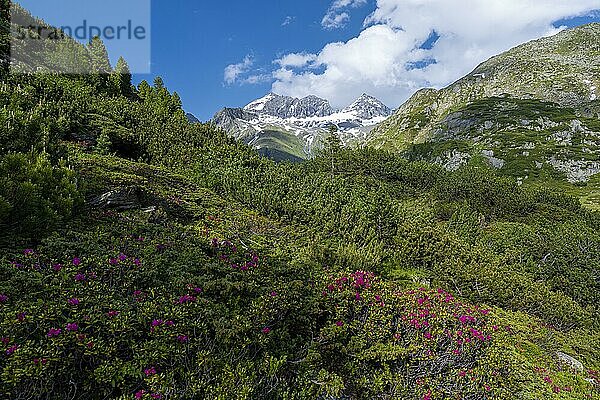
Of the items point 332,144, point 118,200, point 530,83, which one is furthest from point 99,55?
point 530,83

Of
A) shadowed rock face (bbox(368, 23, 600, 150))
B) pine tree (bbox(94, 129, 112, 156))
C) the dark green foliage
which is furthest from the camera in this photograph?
shadowed rock face (bbox(368, 23, 600, 150))

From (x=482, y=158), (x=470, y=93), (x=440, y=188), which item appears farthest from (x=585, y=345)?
(x=470, y=93)

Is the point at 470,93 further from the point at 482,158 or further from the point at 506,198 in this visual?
the point at 506,198

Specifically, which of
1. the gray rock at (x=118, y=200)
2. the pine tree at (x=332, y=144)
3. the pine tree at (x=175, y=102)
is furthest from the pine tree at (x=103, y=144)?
the pine tree at (x=332, y=144)

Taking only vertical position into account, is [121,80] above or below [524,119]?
below

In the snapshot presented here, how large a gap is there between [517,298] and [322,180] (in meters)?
19.9

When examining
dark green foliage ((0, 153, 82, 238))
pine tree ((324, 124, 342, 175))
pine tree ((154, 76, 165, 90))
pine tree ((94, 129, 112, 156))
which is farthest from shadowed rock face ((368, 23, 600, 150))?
dark green foliage ((0, 153, 82, 238))

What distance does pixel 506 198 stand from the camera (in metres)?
62.7

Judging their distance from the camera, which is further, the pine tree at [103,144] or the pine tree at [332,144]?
the pine tree at [332,144]

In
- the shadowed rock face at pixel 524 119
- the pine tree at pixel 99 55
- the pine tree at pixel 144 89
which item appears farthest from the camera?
the shadowed rock face at pixel 524 119

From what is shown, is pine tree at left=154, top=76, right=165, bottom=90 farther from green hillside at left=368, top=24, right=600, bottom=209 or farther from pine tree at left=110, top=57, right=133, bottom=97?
green hillside at left=368, top=24, right=600, bottom=209

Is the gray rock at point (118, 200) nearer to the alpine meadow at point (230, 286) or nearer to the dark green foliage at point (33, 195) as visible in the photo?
the alpine meadow at point (230, 286)

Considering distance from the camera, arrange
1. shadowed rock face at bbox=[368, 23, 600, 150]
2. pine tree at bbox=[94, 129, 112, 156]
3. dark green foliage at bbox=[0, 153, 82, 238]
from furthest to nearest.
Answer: shadowed rock face at bbox=[368, 23, 600, 150] → pine tree at bbox=[94, 129, 112, 156] → dark green foliage at bbox=[0, 153, 82, 238]

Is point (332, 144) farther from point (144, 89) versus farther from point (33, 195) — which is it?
point (33, 195)
